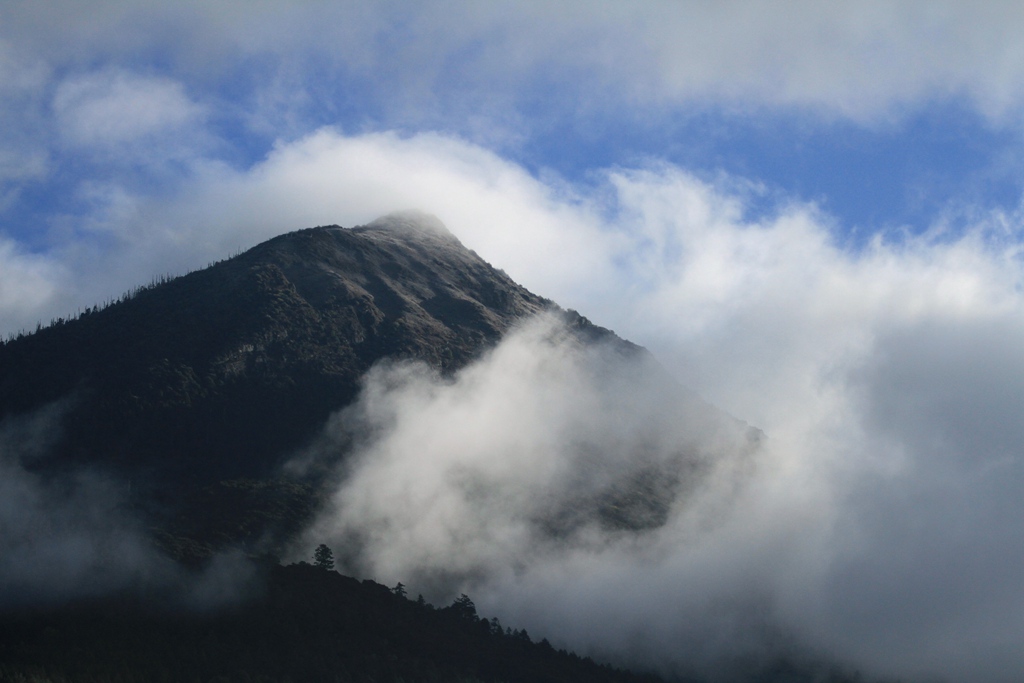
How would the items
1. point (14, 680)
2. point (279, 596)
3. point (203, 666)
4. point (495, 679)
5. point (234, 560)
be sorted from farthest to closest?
1. point (234, 560)
2. point (279, 596)
3. point (495, 679)
4. point (203, 666)
5. point (14, 680)

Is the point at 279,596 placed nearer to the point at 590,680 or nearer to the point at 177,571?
the point at 177,571

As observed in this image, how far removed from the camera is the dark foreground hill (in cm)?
13962

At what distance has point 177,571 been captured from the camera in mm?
184500

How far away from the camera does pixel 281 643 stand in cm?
16112

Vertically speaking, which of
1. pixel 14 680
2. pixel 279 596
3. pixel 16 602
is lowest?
pixel 14 680

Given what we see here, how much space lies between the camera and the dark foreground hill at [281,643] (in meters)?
140

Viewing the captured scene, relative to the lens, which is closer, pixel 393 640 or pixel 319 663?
pixel 319 663

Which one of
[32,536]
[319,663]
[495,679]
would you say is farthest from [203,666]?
[32,536]

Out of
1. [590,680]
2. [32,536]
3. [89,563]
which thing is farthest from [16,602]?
[590,680]

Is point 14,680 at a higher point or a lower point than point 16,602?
lower

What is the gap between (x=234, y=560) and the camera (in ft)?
643

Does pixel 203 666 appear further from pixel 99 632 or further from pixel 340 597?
pixel 340 597

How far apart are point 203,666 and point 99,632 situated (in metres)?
18.2

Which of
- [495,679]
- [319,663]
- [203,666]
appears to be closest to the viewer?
[203,666]
